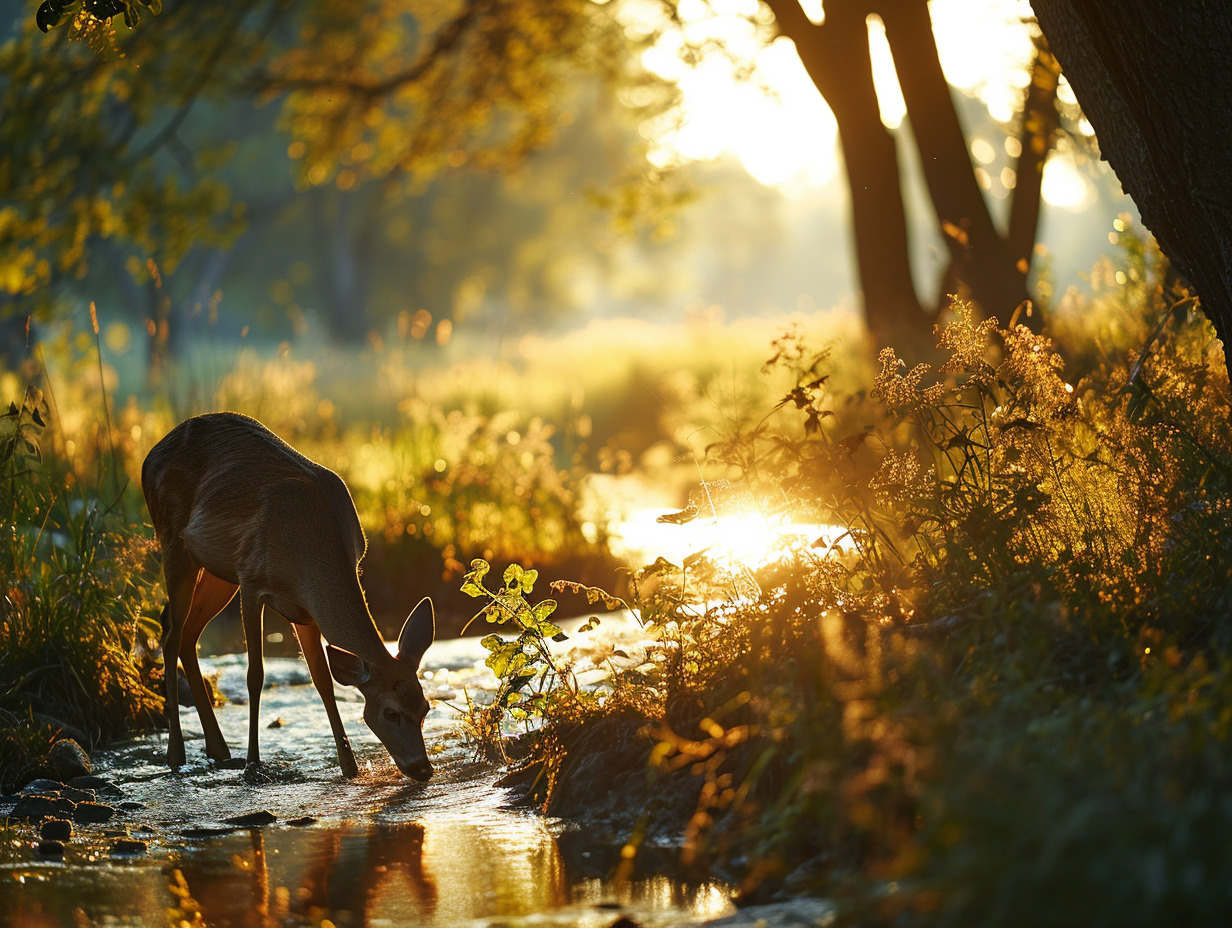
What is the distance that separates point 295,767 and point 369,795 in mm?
731

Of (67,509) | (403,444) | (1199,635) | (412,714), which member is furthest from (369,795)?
(403,444)

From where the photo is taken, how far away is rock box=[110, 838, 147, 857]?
4610mm

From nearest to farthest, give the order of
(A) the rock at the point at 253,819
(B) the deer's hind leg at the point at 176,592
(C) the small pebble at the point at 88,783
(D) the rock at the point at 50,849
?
1. (D) the rock at the point at 50,849
2. (A) the rock at the point at 253,819
3. (C) the small pebble at the point at 88,783
4. (B) the deer's hind leg at the point at 176,592

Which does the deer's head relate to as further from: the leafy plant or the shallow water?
the leafy plant

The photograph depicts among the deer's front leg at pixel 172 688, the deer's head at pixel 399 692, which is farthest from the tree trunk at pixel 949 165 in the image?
the deer's front leg at pixel 172 688

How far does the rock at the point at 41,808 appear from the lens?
16.7ft

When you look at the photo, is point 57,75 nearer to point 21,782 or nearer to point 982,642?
point 21,782

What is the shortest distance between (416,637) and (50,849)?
1749 mm

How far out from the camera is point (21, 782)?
217 inches

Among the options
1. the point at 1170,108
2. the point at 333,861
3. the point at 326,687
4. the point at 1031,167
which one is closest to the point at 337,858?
the point at 333,861

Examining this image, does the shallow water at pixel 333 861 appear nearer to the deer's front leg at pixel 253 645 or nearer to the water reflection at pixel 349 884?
the water reflection at pixel 349 884

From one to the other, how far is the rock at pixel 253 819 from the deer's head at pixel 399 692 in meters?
0.66

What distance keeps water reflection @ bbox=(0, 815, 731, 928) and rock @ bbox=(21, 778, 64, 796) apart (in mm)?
901

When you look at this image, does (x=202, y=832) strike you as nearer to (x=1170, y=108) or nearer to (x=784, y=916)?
(x=784, y=916)
